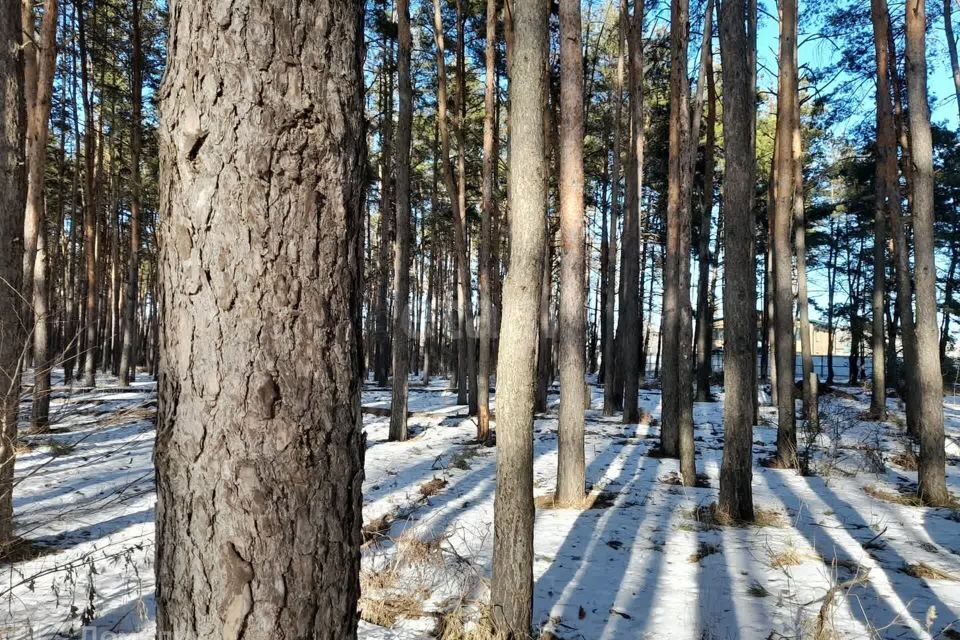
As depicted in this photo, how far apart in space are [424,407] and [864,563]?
12.3 metres

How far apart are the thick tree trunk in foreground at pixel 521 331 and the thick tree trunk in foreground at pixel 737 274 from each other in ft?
10.9

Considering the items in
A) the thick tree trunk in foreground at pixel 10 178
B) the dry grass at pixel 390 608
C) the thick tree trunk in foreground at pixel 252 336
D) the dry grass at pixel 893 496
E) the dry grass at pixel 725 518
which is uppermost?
the thick tree trunk in foreground at pixel 10 178

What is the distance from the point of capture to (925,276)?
695 centimetres

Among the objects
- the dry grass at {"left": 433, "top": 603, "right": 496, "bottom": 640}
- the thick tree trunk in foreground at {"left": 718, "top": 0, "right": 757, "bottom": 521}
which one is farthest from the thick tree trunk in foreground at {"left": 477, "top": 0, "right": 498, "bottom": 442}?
the dry grass at {"left": 433, "top": 603, "right": 496, "bottom": 640}

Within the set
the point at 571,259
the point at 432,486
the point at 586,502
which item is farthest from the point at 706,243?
the point at 432,486

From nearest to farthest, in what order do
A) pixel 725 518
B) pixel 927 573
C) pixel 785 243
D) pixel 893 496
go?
pixel 927 573 < pixel 725 518 < pixel 893 496 < pixel 785 243

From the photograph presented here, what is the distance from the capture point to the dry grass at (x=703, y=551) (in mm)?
5066

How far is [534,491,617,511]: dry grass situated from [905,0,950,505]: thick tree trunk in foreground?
3.99m

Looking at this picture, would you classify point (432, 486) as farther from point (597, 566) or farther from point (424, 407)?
point (424, 407)

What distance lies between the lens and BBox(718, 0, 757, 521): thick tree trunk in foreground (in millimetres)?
6215

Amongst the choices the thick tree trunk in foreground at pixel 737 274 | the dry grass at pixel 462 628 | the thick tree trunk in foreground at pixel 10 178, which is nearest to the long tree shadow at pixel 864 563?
the thick tree trunk in foreground at pixel 737 274

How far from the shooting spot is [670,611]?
3.97 metres

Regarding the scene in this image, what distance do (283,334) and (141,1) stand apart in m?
18.4

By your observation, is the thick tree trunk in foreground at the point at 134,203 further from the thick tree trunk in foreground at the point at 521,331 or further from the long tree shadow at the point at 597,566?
the long tree shadow at the point at 597,566
